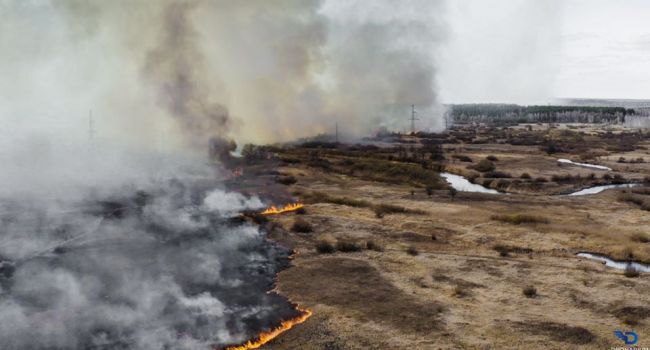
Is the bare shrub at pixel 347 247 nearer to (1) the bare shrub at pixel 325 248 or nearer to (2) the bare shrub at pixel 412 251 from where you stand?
(1) the bare shrub at pixel 325 248

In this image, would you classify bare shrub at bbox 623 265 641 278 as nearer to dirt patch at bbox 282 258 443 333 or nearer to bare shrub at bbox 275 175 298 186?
dirt patch at bbox 282 258 443 333

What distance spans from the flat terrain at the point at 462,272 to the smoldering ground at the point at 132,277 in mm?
2236

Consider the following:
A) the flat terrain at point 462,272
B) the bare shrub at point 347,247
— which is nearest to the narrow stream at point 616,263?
the flat terrain at point 462,272

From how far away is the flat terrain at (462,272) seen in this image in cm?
1927

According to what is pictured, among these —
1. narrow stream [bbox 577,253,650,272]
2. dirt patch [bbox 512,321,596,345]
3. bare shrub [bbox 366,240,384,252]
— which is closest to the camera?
dirt patch [bbox 512,321,596,345]

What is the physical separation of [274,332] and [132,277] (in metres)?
9.42

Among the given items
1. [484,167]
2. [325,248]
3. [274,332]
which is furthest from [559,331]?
[484,167]

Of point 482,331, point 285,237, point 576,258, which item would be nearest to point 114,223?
point 285,237

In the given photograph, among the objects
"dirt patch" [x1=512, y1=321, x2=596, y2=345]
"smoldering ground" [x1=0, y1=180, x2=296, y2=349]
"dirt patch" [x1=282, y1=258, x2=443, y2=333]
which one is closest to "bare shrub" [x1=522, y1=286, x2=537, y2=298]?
"dirt patch" [x1=512, y1=321, x2=596, y2=345]

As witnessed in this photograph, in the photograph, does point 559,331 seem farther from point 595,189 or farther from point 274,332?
point 595,189

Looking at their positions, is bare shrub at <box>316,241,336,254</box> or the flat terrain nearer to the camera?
the flat terrain

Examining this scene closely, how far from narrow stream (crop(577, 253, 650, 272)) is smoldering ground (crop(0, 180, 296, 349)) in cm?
1851

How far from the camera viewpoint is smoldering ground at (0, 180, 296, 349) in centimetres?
1909

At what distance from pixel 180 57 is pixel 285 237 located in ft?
168
